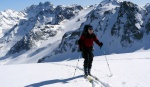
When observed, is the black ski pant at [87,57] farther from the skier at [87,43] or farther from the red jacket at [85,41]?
the red jacket at [85,41]

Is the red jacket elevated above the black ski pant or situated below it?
above

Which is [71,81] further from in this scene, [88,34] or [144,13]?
[144,13]

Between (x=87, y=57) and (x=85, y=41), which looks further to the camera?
(x=87, y=57)

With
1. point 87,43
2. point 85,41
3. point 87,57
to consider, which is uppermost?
point 85,41

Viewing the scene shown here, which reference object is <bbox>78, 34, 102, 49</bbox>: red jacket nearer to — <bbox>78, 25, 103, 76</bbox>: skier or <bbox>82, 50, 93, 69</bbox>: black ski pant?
<bbox>78, 25, 103, 76</bbox>: skier

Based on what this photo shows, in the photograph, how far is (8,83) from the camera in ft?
42.1

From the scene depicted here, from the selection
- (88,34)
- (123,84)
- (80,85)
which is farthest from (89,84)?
(88,34)

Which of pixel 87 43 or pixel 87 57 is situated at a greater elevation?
pixel 87 43

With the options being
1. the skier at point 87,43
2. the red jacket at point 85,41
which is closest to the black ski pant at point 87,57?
the skier at point 87,43

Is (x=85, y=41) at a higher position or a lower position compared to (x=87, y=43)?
higher

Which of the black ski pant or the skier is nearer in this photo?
the skier

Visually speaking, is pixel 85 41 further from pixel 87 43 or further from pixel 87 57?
pixel 87 57

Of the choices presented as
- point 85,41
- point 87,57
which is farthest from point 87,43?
point 87,57

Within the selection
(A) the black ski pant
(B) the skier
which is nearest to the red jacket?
(B) the skier
